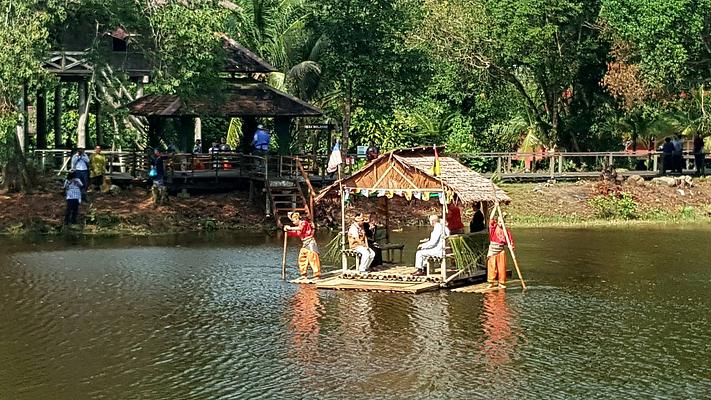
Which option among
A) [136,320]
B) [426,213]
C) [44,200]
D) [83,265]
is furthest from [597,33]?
[136,320]

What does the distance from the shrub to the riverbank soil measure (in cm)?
15

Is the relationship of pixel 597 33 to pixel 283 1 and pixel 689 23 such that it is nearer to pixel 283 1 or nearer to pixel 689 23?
pixel 689 23

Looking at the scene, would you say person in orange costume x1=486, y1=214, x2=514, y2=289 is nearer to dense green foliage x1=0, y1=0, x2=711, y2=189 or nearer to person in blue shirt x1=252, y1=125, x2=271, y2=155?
dense green foliage x1=0, y1=0, x2=711, y2=189

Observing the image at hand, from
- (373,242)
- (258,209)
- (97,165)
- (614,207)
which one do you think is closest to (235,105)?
(258,209)

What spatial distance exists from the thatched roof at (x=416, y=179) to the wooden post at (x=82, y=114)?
58.1 ft

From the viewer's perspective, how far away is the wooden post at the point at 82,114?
40750mm

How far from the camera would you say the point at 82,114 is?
137ft

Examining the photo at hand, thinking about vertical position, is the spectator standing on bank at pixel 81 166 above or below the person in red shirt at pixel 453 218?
above

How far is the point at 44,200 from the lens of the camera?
1398 inches

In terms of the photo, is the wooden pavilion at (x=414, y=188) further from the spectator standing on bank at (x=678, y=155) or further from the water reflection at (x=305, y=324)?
the spectator standing on bank at (x=678, y=155)

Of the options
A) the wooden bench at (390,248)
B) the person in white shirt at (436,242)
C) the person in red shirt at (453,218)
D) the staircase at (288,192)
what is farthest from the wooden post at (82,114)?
the person in white shirt at (436,242)

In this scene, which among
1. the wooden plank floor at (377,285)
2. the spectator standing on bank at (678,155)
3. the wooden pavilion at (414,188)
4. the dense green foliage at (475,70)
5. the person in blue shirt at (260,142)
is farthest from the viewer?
the spectator standing on bank at (678,155)

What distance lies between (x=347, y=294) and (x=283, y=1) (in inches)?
1098

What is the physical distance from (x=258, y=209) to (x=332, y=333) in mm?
18045
